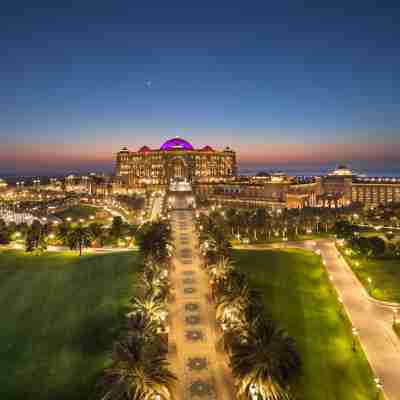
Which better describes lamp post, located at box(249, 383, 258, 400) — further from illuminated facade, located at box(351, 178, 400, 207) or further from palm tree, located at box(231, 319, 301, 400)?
illuminated facade, located at box(351, 178, 400, 207)

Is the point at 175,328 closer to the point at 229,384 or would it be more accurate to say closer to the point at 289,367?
the point at 229,384

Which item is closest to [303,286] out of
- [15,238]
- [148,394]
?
[148,394]

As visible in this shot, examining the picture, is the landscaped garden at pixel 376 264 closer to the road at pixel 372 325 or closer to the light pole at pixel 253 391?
the road at pixel 372 325

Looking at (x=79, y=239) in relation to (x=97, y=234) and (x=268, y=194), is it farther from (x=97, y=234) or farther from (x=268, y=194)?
(x=268, y=194)

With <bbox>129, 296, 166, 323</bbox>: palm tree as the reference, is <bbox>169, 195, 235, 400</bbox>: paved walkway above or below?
below

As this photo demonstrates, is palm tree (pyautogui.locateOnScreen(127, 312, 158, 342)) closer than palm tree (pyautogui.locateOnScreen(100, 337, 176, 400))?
No

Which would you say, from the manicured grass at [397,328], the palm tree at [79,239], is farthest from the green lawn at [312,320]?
the palm tree at [79,239]

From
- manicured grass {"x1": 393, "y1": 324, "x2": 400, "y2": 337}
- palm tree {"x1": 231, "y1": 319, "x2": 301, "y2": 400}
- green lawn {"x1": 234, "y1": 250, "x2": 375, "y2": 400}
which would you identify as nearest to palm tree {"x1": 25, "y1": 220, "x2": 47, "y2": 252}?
green lawn {"x1": 234, "y1": 250, "x2": 375, "y2": 400}

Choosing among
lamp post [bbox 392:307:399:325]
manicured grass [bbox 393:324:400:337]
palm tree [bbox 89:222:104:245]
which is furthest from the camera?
palm tree [bbox 89:222:104:245]
